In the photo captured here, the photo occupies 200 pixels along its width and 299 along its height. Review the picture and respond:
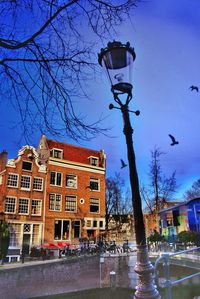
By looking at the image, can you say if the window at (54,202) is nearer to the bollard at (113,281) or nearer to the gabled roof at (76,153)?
the gabled roof at (76,153)

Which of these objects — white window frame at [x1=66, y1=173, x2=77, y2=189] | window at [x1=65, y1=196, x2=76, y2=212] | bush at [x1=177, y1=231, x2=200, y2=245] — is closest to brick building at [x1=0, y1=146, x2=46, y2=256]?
window at [x1=65, y1=196, x2=76, y2=212]

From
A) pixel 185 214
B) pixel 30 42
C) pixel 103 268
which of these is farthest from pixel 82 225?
pixel 30 42

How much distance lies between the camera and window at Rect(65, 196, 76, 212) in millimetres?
32638

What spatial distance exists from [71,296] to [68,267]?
1585mm

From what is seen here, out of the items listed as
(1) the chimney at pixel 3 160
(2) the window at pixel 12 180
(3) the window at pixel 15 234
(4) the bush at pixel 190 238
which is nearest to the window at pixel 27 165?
(2) the window at pixel 12 180

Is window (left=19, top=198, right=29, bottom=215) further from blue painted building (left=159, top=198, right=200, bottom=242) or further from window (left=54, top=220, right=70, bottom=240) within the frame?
blue painted building (left=159, top=198, right=200, bottom=242)

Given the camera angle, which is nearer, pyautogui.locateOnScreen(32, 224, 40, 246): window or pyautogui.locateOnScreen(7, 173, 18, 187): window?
pyautogui.locateOnScreen(7, 173, 18, 187): window

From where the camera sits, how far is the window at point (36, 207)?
2981cm

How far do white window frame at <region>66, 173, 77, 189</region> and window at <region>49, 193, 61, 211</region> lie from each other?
2.03m

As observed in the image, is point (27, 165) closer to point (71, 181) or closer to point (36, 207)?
point (36, 207)

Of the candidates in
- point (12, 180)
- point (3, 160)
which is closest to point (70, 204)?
point (12, 180)

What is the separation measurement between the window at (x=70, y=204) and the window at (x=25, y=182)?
5023mm

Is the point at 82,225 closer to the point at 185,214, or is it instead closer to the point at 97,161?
the point at 97,161

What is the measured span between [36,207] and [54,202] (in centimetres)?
220
